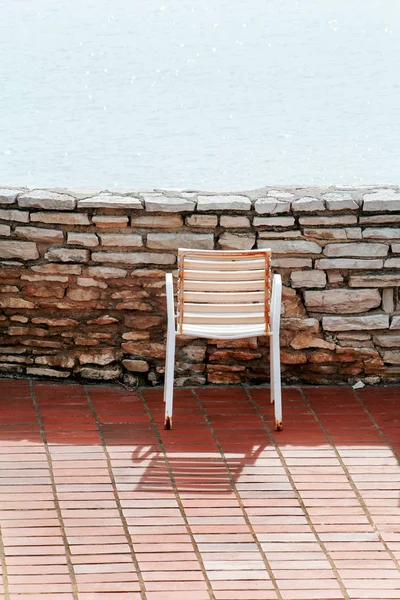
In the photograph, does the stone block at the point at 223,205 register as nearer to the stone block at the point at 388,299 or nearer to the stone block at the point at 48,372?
the stone block at the point at 388,299

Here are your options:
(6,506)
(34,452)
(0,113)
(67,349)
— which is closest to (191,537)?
(6,506)

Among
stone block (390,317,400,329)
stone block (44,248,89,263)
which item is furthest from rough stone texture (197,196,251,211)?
stone block (390,317,400,329)

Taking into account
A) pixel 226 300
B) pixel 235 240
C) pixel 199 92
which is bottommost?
pixel 226 300

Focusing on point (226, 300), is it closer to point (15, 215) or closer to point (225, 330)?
point (225, 330)

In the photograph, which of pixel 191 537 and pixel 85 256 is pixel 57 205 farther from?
pixel 191 537

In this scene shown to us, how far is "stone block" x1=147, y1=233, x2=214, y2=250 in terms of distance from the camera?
16.8ft

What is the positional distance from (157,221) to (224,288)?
585 mm

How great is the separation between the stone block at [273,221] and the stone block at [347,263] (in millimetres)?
273

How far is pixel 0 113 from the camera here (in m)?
7.64

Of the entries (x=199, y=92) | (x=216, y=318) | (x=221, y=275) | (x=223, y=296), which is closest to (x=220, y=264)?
(x=221, y=275)

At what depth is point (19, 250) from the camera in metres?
5.18

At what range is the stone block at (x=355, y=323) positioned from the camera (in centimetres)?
527

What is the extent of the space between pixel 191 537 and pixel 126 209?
78.7 inches

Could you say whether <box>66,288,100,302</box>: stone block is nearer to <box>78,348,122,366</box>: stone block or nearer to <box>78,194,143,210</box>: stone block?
<box>78,348,122,366</box>: stone block
